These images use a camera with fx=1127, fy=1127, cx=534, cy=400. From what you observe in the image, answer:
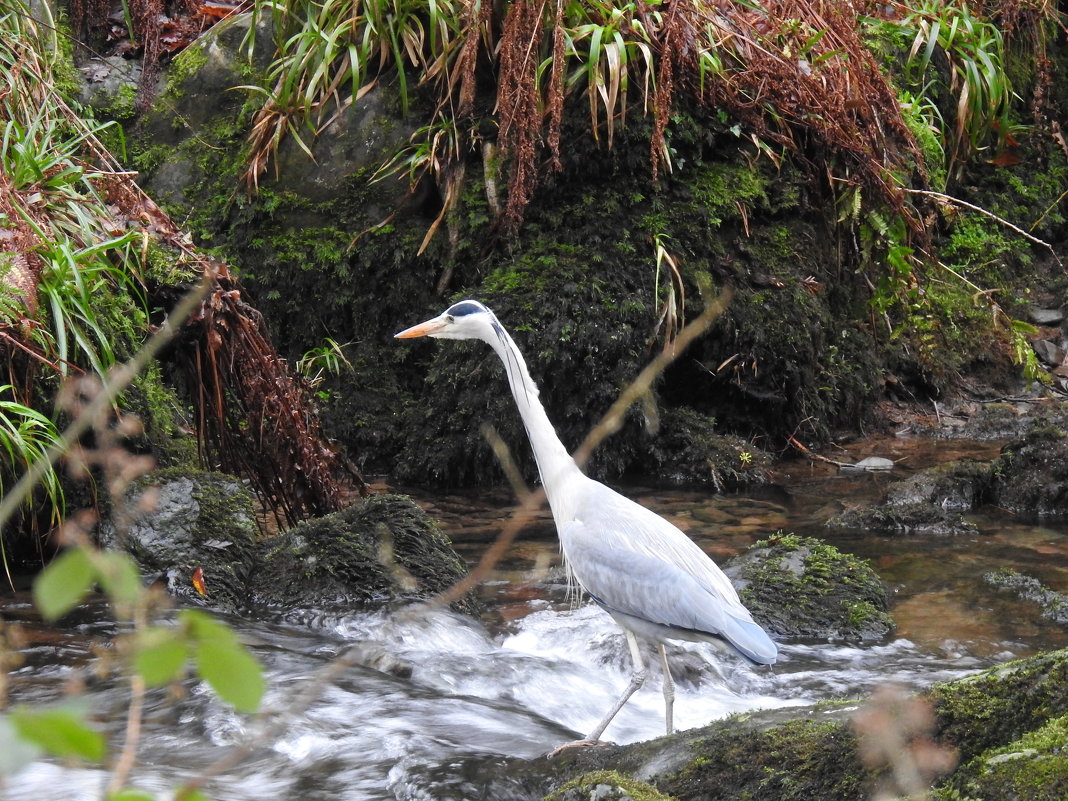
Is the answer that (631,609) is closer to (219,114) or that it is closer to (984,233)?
(219,114)

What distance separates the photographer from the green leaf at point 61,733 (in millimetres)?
635

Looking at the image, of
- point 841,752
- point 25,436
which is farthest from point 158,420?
point 841,752

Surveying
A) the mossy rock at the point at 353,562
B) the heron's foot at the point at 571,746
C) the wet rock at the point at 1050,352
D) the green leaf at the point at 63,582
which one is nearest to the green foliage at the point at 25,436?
the mossy rock at the point at 353,562

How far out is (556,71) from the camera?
6.59m

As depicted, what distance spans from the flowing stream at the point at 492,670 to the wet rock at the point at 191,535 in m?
0.29

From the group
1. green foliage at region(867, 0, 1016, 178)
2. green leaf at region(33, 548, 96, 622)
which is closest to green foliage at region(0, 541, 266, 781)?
green leaf at region(33, 548, 96, 622)

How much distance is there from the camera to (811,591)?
197 inches

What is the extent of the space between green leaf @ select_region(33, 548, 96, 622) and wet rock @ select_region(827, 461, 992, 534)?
19.2 ft

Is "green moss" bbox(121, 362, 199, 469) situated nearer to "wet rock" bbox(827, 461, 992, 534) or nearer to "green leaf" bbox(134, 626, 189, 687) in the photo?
"wet rock" bbox(827, 461, 992, 534)

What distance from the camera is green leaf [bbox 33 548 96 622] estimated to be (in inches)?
26.6

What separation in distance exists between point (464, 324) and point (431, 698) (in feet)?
4.49

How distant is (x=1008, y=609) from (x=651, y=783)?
2.95 meters

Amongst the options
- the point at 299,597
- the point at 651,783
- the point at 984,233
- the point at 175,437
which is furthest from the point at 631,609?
the point at 984,233

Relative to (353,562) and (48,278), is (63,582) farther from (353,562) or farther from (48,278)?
(353,562)
